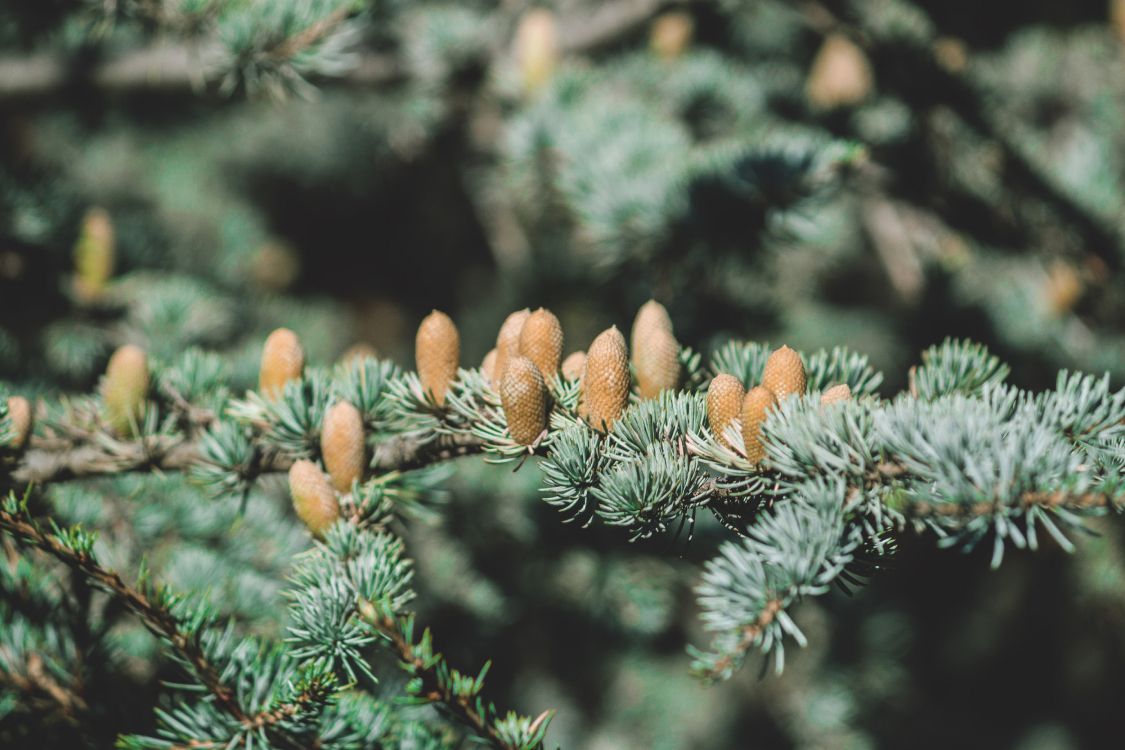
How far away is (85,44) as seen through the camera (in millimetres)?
1029

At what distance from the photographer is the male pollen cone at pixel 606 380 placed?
18.6 inches

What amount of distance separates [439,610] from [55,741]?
0.41m

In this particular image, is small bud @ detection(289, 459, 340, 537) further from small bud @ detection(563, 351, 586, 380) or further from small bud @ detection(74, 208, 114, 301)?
small bud @ detection(74, 208, 114, 301)

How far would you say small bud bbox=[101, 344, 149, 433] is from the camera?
0.56m

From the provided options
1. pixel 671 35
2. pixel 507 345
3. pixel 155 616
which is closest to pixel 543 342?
pixel 507 345

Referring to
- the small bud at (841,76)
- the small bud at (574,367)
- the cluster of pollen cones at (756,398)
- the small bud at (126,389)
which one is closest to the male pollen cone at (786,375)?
the cluster of pollen cones at (756,398)

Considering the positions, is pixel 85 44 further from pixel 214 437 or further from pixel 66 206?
pixel 214 437

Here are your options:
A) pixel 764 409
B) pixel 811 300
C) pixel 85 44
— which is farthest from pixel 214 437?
pixel 811 300

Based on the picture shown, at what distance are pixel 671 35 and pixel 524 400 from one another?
872 millimetres

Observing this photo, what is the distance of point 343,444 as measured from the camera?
51cm

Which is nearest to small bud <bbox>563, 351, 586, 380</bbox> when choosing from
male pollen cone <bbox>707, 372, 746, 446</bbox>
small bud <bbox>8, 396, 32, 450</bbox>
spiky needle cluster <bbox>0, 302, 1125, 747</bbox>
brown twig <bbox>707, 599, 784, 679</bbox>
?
spiky needle cluster <bbox>0, 302, 1125, 747</bbox>

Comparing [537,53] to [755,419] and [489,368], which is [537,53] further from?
[755,419]

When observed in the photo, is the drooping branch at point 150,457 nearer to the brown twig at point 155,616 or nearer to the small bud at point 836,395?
the brown twig at point 155,616

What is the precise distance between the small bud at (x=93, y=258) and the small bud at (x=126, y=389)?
0.48 meters
